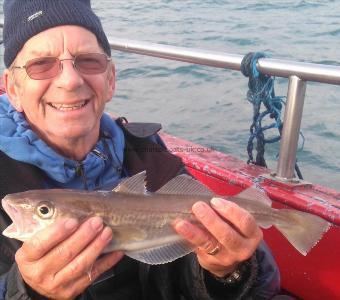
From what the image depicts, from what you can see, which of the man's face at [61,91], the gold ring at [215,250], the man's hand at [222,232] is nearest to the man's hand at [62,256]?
the man's hand at [222,232]

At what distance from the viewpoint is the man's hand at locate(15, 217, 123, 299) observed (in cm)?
184

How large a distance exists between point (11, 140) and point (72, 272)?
0.82 meters

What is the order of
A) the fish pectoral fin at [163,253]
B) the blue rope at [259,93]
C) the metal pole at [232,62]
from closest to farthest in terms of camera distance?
the fish pectoral fin at [163,253], the metal pole at [232,62], the blue rope at [259,93]

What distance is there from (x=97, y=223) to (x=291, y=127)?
1645mm

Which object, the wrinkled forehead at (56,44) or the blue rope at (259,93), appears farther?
the blue rope at (259,93)

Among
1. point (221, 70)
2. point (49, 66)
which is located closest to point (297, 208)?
Result: point (49, 66)

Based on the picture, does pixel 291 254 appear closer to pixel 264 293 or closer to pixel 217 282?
pixel 264 293

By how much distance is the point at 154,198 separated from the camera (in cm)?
234

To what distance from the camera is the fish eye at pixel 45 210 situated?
6.61ft

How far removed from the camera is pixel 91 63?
8.21ft

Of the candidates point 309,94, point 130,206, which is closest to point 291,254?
point 130,206

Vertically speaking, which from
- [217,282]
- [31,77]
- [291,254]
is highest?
[31,77]

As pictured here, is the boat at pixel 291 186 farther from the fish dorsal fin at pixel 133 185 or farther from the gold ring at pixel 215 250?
the fish dorsal fin at pixel 133 185

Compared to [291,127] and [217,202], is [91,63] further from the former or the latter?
[291,127]
